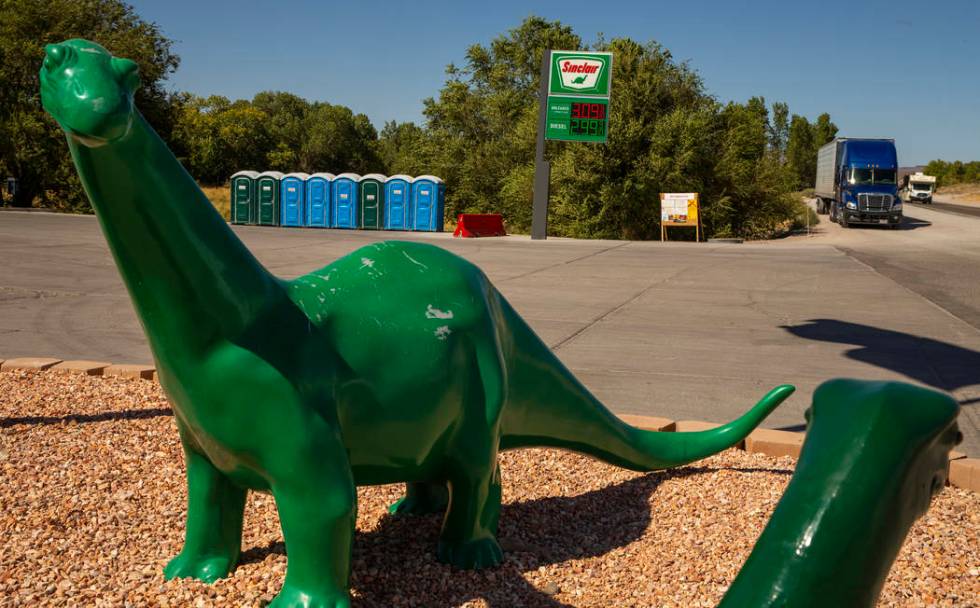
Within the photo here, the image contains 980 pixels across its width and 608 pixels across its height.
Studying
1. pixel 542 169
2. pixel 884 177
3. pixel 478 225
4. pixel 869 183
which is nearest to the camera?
pixel 542 169

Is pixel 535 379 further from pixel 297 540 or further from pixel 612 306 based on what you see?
pixel 612 306

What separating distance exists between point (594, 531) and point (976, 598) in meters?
1.31

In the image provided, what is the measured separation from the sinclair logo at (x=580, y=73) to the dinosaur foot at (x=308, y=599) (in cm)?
2003

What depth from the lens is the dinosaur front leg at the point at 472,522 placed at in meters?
2.79

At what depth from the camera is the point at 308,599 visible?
231 cm

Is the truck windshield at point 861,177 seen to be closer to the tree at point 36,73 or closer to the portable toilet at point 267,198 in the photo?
the portable toilet at point 267,198

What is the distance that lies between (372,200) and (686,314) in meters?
16.2

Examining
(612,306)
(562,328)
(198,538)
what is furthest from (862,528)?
(612,306)

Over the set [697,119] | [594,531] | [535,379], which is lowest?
[594,531]

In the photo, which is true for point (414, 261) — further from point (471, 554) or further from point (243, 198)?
point (243, 198)

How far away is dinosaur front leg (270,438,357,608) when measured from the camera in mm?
2242

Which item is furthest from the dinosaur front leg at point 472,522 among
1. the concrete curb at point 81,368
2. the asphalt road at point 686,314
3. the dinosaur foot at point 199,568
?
the concrete curb at point 81,368

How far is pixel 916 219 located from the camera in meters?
33.5

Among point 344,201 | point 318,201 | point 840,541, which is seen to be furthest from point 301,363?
point 318,201
